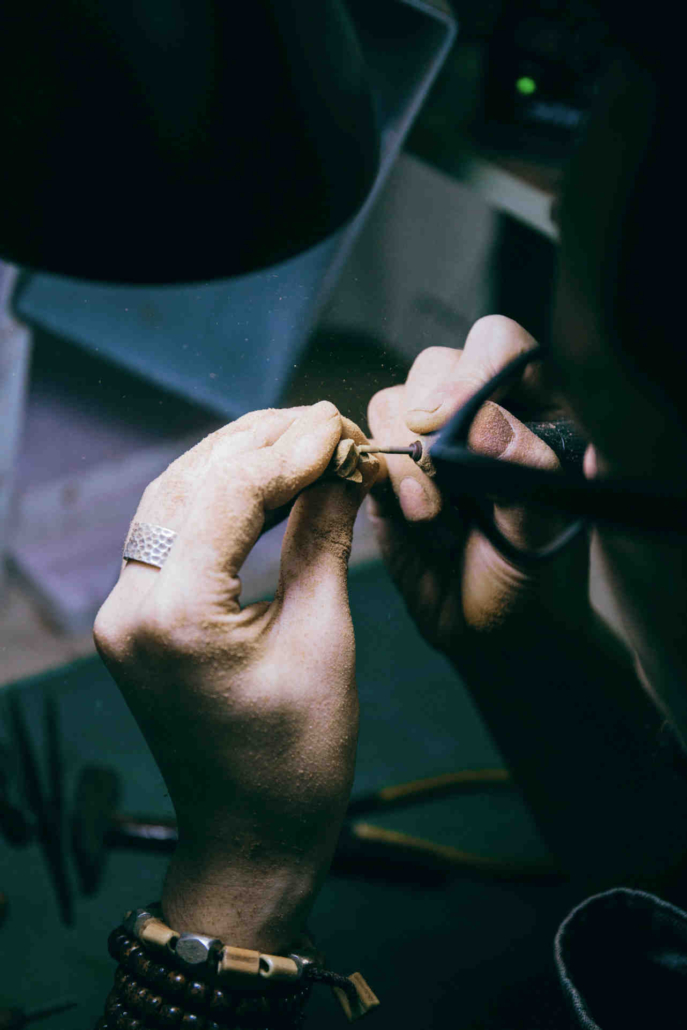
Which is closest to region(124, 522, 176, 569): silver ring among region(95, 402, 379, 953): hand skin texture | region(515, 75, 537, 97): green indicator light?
region(95, 402, 379, 953): hand skin texture

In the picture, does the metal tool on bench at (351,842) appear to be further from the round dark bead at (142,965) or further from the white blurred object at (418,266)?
the white blurred object at (418,266)

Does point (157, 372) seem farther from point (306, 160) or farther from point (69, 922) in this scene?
point (69, 922)

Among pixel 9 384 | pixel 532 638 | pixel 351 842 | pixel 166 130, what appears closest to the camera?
pixel 166 130

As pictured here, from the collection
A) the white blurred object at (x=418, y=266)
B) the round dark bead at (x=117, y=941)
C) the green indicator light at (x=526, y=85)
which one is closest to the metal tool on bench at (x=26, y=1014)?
the round dark bead at (x=117, y=941)

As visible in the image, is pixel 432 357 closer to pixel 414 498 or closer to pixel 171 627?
pixel 414 498

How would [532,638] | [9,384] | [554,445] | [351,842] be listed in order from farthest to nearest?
[9,384], [351,842], [532,638], [554,445]

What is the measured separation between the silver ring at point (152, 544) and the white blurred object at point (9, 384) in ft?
2.79

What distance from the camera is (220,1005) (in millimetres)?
508

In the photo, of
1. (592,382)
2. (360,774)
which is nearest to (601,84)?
(592,382)

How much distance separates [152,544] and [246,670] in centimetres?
11

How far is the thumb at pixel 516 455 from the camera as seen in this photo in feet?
1.81

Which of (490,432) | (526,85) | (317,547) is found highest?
(526,85)

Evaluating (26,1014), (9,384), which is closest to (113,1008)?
(26,1014)

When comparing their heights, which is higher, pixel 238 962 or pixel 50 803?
pixel 238 962
